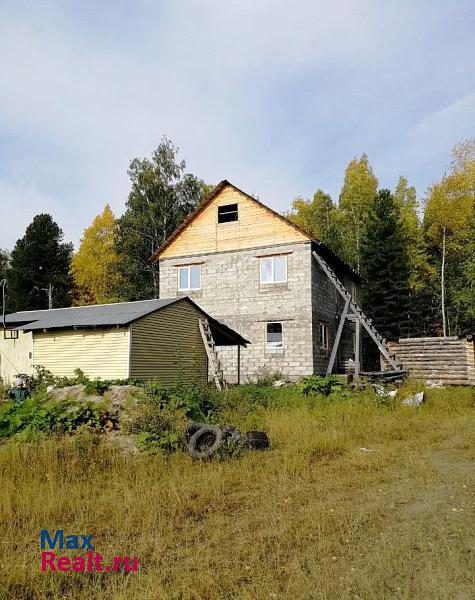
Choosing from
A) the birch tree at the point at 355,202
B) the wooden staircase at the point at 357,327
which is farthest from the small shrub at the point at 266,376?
the birch tree at the point at 355,202

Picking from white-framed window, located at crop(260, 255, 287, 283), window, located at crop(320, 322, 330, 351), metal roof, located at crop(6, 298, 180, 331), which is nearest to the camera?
metal roof, located at crop(6, 298, 180, 331)

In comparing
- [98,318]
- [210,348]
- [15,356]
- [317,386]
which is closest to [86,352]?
[98,318]

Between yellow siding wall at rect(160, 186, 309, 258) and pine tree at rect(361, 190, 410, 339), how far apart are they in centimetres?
1351

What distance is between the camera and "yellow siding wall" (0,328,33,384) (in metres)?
19.0

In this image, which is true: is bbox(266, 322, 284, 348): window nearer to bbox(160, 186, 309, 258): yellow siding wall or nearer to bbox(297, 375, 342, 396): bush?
bbox(160, 186, 309, 258): yellow siding wall

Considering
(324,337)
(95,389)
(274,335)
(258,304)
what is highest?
(258,304)

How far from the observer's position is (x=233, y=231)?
2473cm

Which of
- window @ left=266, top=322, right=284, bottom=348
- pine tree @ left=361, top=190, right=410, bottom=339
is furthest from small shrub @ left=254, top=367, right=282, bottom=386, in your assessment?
pine tree @ left=361, top=190, right=410, bottom=339

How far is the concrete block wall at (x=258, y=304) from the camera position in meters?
22.5

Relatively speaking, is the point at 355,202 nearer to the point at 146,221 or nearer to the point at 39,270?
the point at 146,221

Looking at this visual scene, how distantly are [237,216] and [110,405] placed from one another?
50.9 feet

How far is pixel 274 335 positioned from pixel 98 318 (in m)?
9.00

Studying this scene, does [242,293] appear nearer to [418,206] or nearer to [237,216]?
[237,216]

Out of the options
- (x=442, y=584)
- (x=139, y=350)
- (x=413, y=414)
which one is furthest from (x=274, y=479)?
(x=139, y=350)
